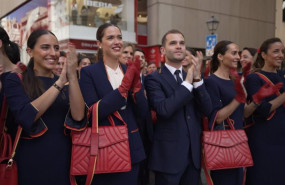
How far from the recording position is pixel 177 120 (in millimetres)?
2391

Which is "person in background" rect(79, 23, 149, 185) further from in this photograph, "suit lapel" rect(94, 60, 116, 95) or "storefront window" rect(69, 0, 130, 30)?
"storefront window" rect(69, 0, 130, 30)

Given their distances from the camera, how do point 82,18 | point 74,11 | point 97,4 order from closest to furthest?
point 74,11, point 82,18, point 97,4

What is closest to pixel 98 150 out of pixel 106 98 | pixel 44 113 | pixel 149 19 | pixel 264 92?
pixel 106 98

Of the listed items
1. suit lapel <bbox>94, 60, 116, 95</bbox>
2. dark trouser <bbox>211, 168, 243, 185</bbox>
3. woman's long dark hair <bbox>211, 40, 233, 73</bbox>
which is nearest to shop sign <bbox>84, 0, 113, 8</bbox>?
woman's long dark hair <bbox>211, 40, 233, 73</bbox>

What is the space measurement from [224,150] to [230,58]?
100 cm

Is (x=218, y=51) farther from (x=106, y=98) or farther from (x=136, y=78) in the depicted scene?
(x=106, y=98)

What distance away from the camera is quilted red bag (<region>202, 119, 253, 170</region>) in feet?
7.87

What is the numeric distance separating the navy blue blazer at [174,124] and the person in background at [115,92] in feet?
0.58

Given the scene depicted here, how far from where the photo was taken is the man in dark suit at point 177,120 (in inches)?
90.1

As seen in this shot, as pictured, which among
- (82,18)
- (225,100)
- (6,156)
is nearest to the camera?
(6,156)

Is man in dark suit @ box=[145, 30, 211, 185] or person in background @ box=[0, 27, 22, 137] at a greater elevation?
person in background @ box=[0, 27, 22, 137]

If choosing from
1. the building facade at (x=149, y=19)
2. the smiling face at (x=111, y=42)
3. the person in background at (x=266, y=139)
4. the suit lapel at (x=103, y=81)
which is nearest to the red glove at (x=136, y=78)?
the suit lapel at (x=103, y=81)

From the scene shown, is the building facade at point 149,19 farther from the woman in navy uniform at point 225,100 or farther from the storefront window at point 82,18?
the woman in navy uniform at point 225,100

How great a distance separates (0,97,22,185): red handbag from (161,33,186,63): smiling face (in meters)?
1.44
